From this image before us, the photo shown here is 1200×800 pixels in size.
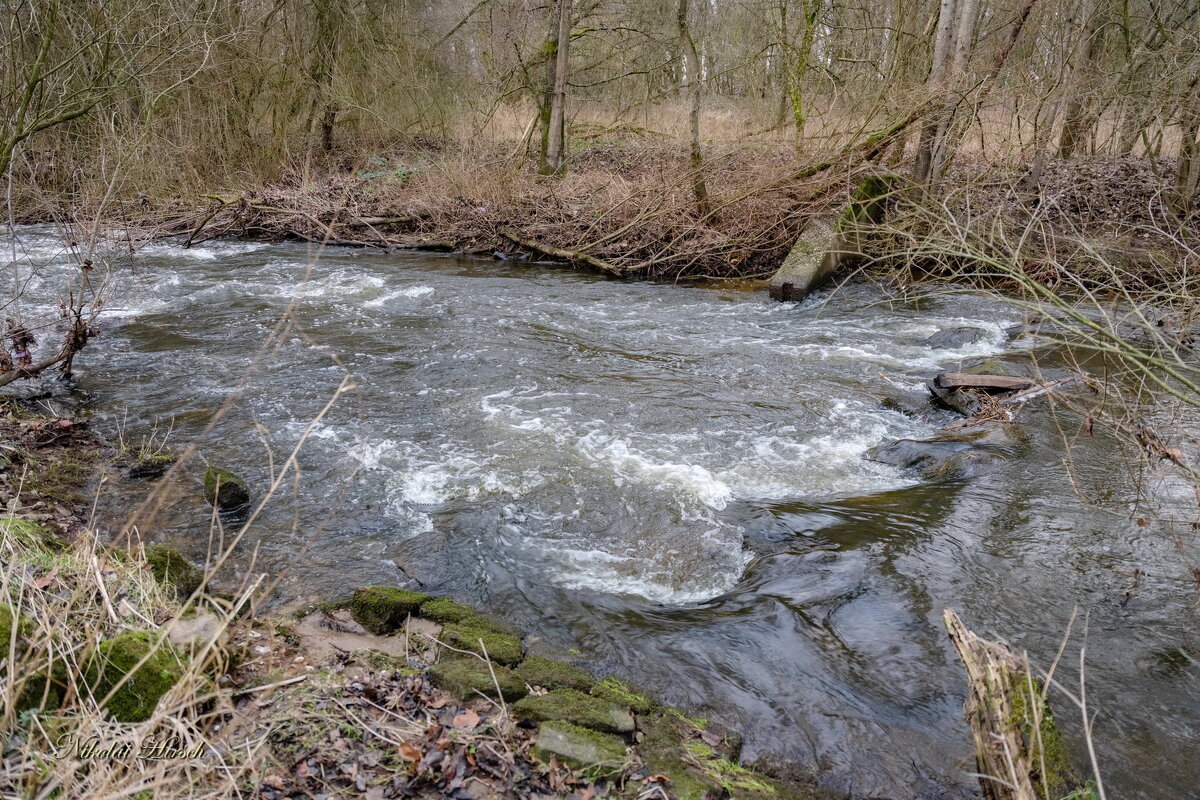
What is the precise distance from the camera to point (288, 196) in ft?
54.0

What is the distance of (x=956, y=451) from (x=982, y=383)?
1.50 m

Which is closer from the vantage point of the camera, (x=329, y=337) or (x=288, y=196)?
(x=329, y=337)

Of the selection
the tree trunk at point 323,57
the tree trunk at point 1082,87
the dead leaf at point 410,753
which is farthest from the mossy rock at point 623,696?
the tree trunk at point 323,57

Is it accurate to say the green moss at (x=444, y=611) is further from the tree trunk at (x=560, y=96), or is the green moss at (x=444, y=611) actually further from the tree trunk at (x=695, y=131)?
the tree trunk at (x=560, y=96)

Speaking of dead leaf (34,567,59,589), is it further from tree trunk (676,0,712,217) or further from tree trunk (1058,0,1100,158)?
tree trunk (1058,0,1100,158)

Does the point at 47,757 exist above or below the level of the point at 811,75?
below

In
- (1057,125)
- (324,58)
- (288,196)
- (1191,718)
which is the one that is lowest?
(1191,718)

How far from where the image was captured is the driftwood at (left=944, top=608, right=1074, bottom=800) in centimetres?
285

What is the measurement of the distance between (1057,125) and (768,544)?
12.1 m

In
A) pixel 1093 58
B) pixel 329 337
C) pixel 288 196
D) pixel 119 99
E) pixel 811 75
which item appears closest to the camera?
pixel 329 337

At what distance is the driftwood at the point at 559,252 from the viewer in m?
13.8

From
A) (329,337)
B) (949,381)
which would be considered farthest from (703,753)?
(329,337)

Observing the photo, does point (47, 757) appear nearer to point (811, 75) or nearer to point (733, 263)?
point (733, 263)

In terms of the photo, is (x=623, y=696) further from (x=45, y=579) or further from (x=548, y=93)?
(x=548, y=93)
